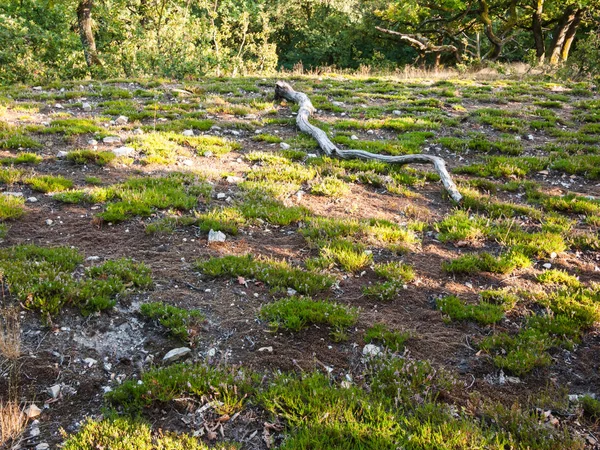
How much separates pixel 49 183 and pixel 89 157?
63.0 inches

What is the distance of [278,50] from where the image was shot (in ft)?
177

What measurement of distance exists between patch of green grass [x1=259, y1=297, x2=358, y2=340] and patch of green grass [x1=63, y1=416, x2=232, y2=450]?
5.93 ft

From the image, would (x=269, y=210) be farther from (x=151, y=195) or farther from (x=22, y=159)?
(x=22, y=159)

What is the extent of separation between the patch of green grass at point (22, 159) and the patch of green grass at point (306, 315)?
738cm

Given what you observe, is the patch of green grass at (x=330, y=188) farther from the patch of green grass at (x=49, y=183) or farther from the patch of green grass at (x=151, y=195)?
the patch of green grass at (x=49, y=183)

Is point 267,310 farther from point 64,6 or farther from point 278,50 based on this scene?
point 278,50

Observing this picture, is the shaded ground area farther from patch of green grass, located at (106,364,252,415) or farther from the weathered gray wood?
the weathered gray wood

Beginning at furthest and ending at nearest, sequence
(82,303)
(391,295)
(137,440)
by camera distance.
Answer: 1. (391,295)
2. (82,303)
3. (137,440)

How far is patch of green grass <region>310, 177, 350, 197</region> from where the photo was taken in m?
9.41

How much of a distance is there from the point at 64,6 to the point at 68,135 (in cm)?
2460

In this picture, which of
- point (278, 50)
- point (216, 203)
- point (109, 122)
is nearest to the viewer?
point (216, 203)

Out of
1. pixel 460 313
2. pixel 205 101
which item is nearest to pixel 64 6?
pixel 205 101

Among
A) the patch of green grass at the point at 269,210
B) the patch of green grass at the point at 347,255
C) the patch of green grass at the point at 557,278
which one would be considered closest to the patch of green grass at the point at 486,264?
the patch of green grass at the point at 557,278

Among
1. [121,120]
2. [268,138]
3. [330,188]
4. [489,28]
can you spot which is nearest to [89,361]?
[330,188]
